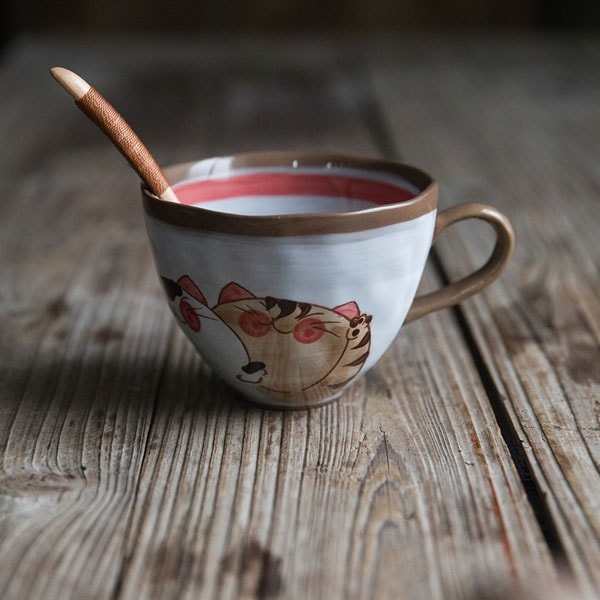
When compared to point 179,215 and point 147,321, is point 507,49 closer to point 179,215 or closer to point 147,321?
point 147,321

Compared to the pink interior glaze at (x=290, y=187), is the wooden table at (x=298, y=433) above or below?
below

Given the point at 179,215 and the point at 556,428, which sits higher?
the point at 179,215

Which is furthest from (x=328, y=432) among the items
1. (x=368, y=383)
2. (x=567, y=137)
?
(x=567, y=137)

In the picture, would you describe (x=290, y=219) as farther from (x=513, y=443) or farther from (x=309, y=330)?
(x=513, y=443)

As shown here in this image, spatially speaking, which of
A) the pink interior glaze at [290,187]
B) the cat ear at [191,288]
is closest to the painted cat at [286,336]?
the cat ear at [191,288]

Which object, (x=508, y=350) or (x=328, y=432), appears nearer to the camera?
(x=328, y=432)

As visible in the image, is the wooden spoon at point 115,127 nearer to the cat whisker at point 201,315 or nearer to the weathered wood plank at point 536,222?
the cat whisker at point 201,315

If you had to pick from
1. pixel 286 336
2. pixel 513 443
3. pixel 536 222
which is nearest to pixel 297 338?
pixel 286 336
